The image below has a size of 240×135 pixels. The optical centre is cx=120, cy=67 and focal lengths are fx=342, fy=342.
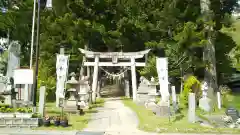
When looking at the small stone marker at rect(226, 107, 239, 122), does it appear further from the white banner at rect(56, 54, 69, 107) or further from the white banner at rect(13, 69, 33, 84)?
the white banner at rect(56, 54, 69, 107)

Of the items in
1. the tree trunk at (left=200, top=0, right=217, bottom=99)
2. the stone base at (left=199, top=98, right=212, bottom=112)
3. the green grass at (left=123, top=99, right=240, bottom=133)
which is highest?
the tree trunk at (left=200, top=0, right=217, bottom=99)

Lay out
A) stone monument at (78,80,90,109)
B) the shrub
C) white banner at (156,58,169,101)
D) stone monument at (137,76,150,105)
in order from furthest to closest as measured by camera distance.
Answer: stone monument at (137,76,150,105) → stone monument at (78,80,90,109) → the shrub → white banner at (156,58,169,101)

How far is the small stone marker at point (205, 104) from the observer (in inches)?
772

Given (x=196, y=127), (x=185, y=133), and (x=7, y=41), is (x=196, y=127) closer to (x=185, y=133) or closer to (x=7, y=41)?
(x=185, y=133)

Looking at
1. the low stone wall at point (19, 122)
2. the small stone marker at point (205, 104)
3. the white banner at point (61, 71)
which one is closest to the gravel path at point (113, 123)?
the low stone wall at point (19, 122)

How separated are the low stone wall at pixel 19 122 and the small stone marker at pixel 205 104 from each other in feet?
33.0

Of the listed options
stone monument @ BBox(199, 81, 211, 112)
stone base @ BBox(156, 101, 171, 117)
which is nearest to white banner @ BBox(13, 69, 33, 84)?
stone base @ BBox(156, 101, 171, 117)

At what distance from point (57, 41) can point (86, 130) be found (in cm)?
1820

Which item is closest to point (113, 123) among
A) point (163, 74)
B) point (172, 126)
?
point (172, 126)

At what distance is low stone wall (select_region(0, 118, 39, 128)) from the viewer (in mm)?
13891

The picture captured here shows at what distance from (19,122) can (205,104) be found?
1071 cm

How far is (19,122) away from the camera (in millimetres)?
13969

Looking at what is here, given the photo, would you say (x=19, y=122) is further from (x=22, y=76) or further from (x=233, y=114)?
(x=233, y=114)

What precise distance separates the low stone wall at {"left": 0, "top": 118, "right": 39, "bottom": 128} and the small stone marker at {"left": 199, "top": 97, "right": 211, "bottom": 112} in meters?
10.1
